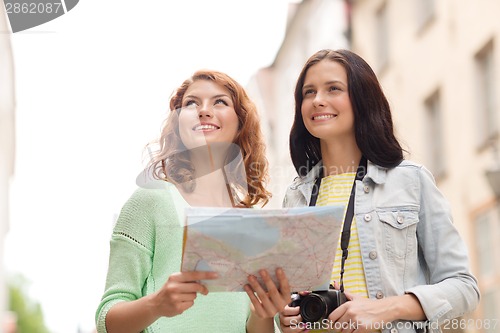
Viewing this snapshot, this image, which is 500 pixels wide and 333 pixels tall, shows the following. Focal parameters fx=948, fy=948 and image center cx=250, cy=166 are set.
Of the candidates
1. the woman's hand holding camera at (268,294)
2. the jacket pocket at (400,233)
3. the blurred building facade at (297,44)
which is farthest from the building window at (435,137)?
the woman's hand holding camera at (268,294)

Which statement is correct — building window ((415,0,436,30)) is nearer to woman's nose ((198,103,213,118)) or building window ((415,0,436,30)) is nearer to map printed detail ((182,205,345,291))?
woman's nose ((198,103,213,118))

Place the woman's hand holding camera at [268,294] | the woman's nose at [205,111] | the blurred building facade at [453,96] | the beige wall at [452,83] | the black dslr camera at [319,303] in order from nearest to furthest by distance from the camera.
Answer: the woman's hand holding camera at [268,294], the black dslr camera at [319,303], the woman's nose at [205,111], the blurred building facade at [453,96], the beige wall at [452,83]

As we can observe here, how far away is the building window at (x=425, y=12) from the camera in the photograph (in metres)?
12.7

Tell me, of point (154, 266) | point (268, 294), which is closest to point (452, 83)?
point (154, 266)

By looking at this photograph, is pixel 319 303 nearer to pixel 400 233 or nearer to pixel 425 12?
pixel 400 233

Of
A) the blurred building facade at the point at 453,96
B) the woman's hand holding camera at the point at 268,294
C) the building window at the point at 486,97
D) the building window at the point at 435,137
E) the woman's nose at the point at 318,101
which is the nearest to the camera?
the woman's hand holding camera at the point at 268,294

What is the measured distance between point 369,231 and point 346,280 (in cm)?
17

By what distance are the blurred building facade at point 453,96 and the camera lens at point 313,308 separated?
19.9 feet

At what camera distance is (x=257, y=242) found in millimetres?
2496

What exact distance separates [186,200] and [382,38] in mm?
12338

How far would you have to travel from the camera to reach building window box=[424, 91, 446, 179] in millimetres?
12344

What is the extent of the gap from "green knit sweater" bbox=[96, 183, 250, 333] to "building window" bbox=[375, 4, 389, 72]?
11.8 meters

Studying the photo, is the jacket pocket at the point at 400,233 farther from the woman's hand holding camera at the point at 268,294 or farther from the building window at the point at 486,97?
the building window at the point at 486,97

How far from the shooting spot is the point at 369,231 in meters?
2.92
